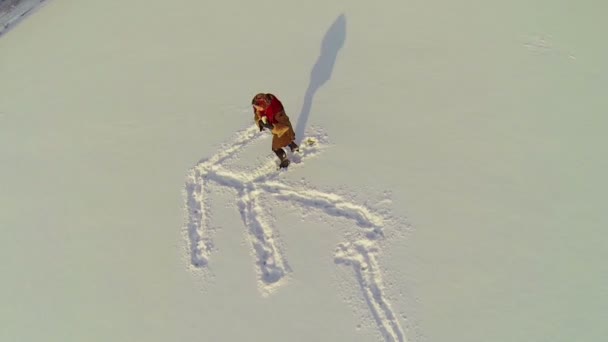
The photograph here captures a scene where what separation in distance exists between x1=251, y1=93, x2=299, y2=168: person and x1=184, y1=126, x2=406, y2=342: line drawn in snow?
43 centimetres

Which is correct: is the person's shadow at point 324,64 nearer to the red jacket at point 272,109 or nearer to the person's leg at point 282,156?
the person's leg at point 282,156

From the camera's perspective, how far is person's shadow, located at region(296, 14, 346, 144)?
5.19 m

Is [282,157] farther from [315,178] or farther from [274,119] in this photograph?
[274,119]

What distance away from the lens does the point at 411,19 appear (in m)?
5.56

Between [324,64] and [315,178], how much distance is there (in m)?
1.54

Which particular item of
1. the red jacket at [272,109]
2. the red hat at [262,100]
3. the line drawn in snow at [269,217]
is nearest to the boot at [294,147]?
the line drawn in snow at [269,217]

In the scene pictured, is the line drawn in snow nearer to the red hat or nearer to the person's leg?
the person's leg

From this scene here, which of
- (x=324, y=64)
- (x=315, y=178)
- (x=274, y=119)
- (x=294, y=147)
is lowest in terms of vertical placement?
(x=315, y=178)

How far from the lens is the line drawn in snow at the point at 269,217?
171 inches

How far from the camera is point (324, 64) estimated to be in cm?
547

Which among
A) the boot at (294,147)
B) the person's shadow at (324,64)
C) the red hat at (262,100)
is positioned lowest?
the red hat at (262,100)

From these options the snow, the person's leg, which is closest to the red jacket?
the person's leg

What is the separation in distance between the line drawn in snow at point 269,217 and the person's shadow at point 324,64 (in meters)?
0.23

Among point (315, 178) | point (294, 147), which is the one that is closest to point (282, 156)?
point (294, 147)
